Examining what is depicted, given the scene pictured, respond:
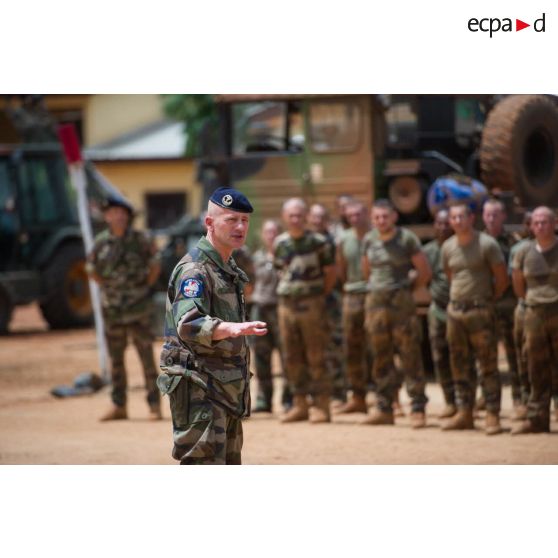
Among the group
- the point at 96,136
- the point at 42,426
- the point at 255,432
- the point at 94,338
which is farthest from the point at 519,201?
the point at 96,136

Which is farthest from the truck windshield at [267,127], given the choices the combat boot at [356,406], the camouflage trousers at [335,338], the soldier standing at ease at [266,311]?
the combat boot at [356,406]

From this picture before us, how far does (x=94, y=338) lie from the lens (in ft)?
59.7

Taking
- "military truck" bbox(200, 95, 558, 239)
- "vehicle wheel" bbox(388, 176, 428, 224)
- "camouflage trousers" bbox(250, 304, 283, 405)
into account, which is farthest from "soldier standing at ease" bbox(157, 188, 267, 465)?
"vehicle wheel" bbox(388, 176, 428, 224)

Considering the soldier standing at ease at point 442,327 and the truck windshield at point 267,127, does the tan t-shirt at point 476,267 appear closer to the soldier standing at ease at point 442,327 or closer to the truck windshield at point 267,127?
the soldier standing at ease at point 442,327

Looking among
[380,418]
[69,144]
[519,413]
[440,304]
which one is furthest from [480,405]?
[69,144]

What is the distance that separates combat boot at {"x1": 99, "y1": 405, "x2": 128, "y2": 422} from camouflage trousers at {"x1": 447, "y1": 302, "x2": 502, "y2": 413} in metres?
2.80

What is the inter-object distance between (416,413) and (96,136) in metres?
22.2

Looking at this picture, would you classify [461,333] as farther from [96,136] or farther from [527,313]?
[96,136]

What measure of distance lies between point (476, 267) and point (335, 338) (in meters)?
2.38

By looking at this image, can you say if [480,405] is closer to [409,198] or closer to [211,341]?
[409,198]

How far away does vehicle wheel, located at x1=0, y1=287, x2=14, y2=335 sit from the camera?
59.1 ft

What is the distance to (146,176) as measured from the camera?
104 feet

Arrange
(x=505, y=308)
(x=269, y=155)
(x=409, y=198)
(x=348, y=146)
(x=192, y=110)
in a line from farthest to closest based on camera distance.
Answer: (x=192, y=110) → (x=269, y=155) → (x=348, y=146) → (x=409, y=198) → (x=505, y=308)

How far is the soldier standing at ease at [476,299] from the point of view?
31.4ft
